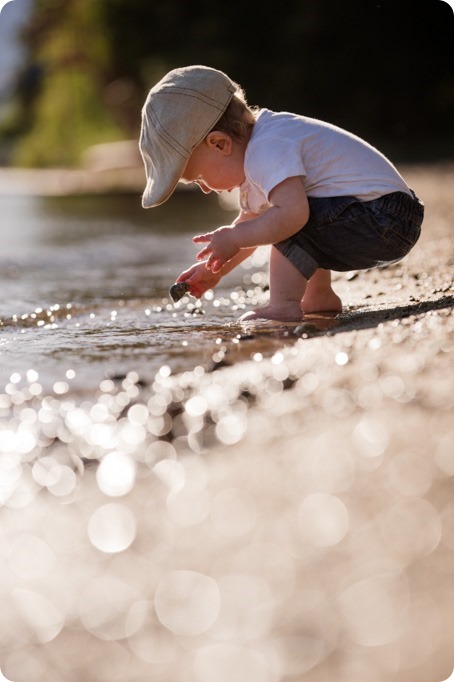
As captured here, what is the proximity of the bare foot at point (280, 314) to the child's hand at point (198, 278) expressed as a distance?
19 cm

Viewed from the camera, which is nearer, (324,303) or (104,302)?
(324,303)

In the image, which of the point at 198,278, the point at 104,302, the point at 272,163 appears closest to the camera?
the point at 272,163

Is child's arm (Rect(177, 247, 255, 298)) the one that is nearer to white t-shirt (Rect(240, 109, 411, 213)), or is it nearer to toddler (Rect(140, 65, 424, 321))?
toddler (Rect(140, 65, 424, 321))

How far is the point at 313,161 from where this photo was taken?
214 centimetres

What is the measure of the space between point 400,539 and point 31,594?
352mm

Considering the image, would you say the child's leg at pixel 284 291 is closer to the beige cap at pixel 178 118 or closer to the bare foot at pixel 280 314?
the bare foot at pixel 280 314

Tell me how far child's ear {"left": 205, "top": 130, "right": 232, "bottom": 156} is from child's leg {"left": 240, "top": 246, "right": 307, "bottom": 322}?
281mm

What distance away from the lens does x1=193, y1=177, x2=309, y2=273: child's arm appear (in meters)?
2.06

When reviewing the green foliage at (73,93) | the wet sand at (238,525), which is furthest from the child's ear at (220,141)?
the green foliage at (73,93)

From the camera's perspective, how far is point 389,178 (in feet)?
7.23

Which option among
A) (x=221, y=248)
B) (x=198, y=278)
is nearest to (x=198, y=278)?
(x=198, y=278)

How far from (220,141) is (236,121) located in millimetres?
61

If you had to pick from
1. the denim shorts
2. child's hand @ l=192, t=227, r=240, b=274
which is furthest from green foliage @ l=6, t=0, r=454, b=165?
child's hand @ l=192, t=227, r=240, b=274

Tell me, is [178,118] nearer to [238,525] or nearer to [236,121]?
[236,121]
